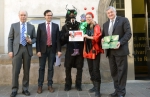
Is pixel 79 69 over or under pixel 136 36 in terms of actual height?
under

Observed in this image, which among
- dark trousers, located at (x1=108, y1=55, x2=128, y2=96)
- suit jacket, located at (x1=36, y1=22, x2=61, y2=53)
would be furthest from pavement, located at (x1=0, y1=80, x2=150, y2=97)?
suit jacket, located at (x1=36, y1=22, x2=61, y2=53)

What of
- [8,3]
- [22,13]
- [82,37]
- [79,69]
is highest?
[8,3]

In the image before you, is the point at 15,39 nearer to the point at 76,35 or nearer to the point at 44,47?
the point at 44,47

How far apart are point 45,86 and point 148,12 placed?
4892mm

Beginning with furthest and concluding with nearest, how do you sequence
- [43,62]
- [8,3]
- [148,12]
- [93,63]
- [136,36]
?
[136,36]
[148,12]
[8,3]
[43,62]
[93,63]

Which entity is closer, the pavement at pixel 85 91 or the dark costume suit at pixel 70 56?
the pavement at pixel 85 91

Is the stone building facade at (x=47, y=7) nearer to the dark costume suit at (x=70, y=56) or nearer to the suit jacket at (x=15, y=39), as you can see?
the dark costume suit at (x=70, y=56)

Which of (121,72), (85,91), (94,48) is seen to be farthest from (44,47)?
(121,72)

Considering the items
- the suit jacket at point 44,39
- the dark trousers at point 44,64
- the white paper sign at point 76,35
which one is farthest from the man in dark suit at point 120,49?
the dark trousers at point 44,64

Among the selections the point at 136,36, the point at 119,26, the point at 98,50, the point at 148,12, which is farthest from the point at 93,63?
the point at 136,36

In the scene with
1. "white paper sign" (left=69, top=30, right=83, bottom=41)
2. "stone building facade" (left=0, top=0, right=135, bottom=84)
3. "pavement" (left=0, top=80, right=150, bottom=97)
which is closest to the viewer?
"white paper sign" (left=69, top=30, right=83, bottom=41)

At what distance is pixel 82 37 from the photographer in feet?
17.0

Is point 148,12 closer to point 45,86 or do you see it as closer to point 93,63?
point 93,63

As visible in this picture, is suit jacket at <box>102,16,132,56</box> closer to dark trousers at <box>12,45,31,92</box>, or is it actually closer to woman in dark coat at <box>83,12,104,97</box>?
woman in dark coat at <box>83,12,104,97</box>
